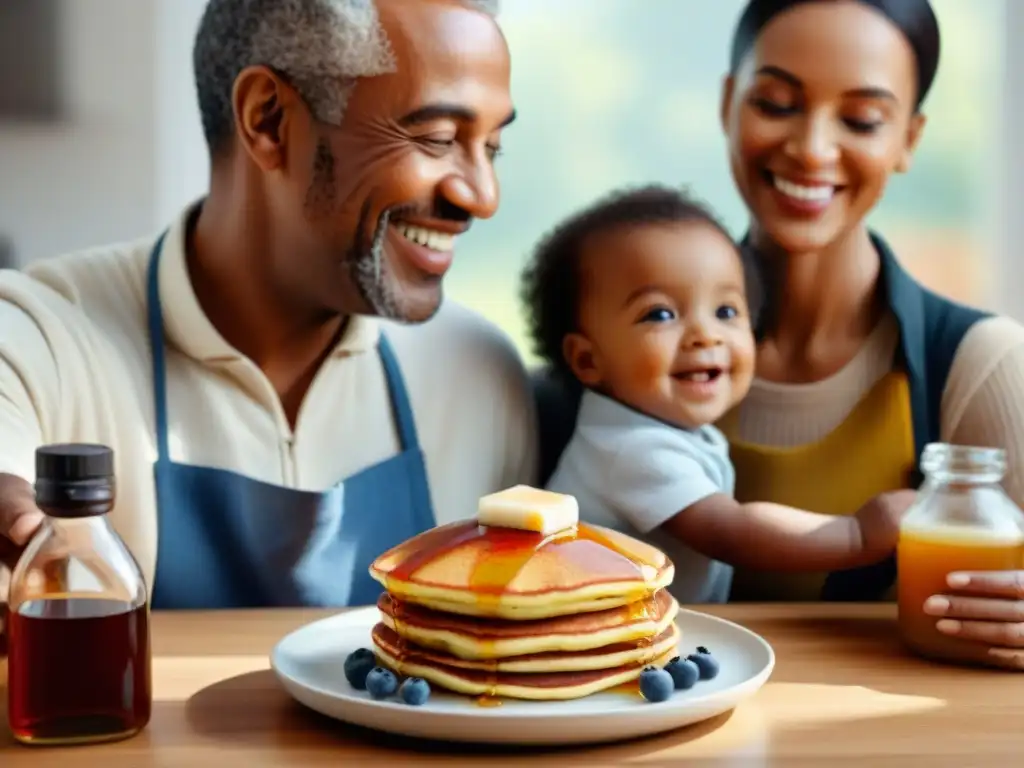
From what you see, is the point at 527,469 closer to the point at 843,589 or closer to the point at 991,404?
the point at 843,589

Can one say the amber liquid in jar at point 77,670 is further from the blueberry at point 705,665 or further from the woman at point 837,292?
the woman at point 837,292

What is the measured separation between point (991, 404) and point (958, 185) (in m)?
0.36

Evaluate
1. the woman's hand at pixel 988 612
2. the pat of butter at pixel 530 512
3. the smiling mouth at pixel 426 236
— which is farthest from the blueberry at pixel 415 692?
the smiling mouth at pixel 426 236

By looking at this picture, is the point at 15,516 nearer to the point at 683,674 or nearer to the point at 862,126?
the point at 683,674

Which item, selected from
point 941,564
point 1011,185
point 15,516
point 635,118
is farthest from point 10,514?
point 1011,185

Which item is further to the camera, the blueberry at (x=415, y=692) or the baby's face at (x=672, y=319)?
the baby's face at (x=672, y=319)

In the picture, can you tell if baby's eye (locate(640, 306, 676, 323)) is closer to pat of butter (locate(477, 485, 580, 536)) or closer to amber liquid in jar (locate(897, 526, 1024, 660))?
amber liquid in jar (locate(897, 526, 1024, 660))

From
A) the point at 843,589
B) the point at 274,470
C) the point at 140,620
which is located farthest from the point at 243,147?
the point at 843,589

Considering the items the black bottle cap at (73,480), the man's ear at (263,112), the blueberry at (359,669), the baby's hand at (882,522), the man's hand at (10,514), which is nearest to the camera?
the black bottle cap at (73,480)

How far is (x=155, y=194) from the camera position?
68.4 inches

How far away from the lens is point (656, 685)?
3.33ft

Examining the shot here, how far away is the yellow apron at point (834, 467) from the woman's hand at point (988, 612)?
1.42 ft

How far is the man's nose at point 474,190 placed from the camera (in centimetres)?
163

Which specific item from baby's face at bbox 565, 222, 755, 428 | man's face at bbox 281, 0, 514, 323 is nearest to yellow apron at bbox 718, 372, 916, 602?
baby's face at bbox 565, 222, 755, 428
